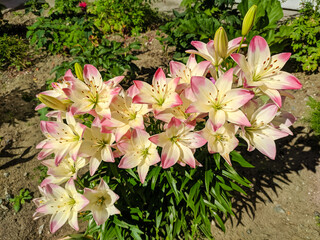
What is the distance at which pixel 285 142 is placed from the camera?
2.44 m

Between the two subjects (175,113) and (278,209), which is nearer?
(175,113)

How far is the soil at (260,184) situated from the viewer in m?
1.98

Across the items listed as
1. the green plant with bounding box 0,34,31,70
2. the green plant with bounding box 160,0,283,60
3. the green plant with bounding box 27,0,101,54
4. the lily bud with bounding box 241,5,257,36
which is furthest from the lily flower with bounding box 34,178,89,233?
the green plant with bounding box 0,34,31,70

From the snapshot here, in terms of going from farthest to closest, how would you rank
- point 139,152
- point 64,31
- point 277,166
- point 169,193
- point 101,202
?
point 64,31
point 277,166
point 169,193
point 101,202
point 139,152

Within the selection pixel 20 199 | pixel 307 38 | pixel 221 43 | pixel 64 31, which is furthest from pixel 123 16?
pixel 221 43

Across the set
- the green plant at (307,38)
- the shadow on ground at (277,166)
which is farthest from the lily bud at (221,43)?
the green plant at (307,38)

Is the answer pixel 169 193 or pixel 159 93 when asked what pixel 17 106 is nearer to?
pixel 169 193

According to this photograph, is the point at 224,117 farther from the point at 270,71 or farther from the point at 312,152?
the point at 312,152

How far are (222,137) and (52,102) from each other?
752mm

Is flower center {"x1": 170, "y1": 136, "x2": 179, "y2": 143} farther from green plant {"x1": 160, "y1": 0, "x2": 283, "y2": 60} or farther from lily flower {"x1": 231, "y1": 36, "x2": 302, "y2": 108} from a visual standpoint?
green plant {"x1": 160, "y1": 0, "x2": 283, "y2": 60}

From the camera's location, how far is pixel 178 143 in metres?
1.02

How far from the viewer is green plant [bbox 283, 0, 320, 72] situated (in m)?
2.62

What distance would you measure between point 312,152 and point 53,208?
240 cm

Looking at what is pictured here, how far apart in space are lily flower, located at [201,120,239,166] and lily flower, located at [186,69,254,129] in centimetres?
6
